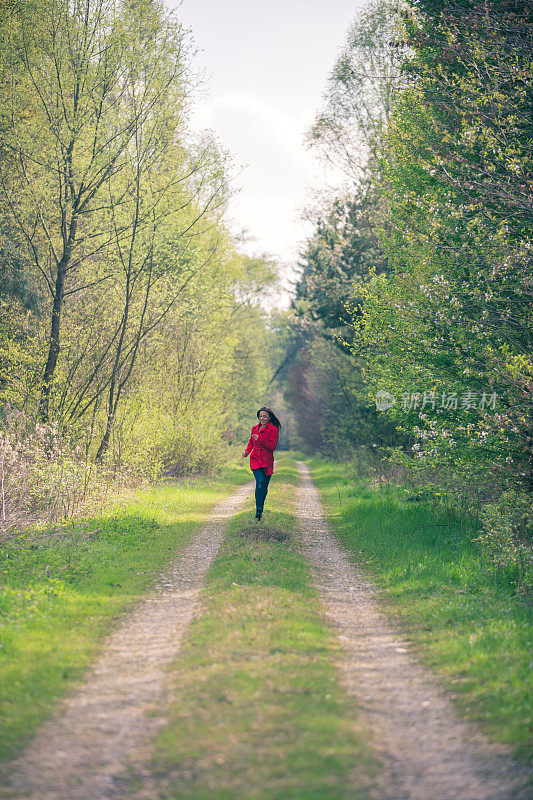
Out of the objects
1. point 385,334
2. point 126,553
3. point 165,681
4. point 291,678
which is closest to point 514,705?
point 291,678

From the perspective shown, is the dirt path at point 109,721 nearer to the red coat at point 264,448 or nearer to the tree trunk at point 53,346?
the red coat at point 264,448

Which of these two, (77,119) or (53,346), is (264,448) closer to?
(53,346)

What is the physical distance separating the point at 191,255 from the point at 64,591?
12858 millimetres

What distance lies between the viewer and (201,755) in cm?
400

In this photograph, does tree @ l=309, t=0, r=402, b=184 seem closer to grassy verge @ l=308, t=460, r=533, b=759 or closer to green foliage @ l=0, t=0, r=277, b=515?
green foliage @ l=0, t=0, r=277, b=515

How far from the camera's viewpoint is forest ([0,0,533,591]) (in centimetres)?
1002

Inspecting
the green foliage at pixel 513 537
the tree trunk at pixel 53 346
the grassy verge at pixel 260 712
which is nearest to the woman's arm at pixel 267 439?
the green foliage at pixel 513 537

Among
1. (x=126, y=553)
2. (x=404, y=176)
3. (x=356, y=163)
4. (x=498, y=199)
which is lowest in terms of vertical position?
(x=126, y=553)

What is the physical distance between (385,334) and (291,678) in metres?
9.54

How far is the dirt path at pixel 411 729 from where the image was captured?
374 centimetres

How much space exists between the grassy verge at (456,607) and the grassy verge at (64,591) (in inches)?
136

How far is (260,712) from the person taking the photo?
4.62 meters

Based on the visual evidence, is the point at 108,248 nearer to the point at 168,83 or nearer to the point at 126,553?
the point at 168,83

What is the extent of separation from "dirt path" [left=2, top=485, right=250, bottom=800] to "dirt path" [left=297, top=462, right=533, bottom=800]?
1.63 meters
